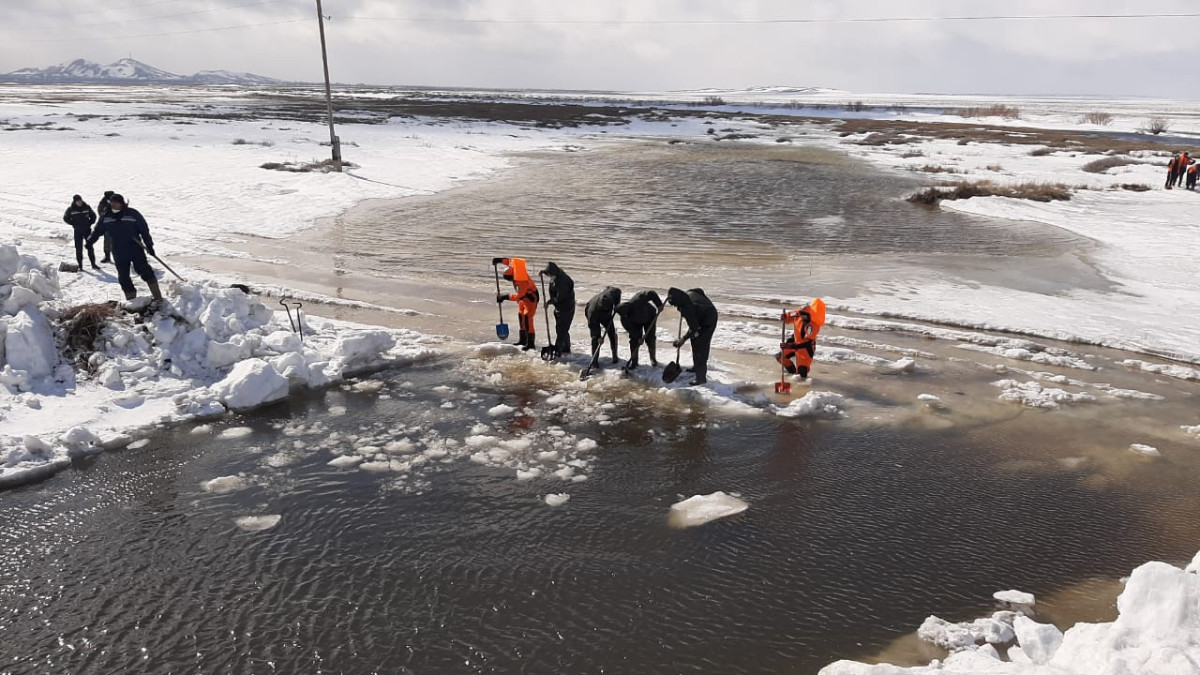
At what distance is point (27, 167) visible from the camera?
87.7 feet

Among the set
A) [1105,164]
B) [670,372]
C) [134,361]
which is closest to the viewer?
[134,361]

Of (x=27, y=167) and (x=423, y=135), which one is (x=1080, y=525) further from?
(x=423, y=135)

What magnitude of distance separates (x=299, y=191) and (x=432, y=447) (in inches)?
768

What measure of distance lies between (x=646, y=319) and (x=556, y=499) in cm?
361

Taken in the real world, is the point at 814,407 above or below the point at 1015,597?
above

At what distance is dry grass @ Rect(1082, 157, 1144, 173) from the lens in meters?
33.8

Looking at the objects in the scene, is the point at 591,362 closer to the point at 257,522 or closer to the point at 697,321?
the point at 697,321

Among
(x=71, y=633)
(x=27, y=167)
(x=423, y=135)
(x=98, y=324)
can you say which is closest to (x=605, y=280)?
(x=98, y=324)

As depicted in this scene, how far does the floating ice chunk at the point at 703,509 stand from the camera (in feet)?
22.2

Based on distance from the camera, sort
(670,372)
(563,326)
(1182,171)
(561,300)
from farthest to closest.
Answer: (1182,171) < (563,326) < (561,300) < (670,372)

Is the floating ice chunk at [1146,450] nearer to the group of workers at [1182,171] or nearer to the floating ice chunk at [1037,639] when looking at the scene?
the floating ice chunk at [1037,639]

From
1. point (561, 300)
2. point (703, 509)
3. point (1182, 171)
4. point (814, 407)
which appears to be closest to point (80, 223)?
point (561, 300)

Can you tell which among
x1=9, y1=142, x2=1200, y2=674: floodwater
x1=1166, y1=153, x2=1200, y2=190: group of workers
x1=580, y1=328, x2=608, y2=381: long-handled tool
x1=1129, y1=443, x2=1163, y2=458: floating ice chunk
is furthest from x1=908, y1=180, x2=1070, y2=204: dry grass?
x1=580, y1=328, x2=608, y2=381: long-handled tool

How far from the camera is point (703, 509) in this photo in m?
6.96
